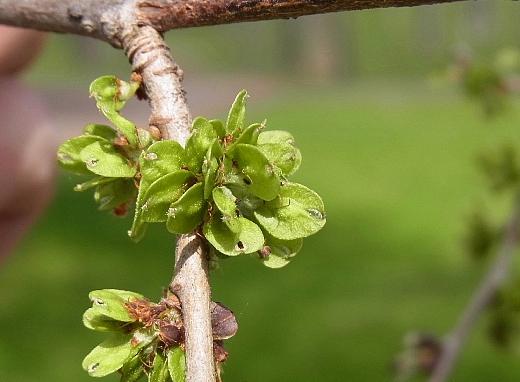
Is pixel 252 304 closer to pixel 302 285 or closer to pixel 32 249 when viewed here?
pixel 302 285

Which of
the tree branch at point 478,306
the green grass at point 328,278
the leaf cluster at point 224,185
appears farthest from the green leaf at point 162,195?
the green grass at point 328,278

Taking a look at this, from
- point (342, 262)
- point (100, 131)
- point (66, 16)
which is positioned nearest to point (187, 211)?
point (100, 131)

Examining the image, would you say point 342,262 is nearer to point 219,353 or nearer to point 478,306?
point 478,306

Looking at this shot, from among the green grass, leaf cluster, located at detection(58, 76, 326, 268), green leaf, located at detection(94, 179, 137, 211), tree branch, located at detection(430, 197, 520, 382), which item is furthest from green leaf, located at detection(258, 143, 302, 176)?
the green grass

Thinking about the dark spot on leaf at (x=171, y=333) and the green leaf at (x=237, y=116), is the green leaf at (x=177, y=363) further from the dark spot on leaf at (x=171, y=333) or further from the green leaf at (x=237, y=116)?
the green leaf at (x=237, y=116)

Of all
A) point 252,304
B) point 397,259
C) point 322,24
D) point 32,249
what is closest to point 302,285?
point 252,304

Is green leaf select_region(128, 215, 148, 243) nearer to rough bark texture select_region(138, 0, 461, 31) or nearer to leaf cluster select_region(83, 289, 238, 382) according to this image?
leaf cluster select_region(83, 289, 238, 382)

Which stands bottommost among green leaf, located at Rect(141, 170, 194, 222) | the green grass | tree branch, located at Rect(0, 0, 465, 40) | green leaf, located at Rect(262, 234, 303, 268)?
green leaf, located at Rect(262, 234, 303, 268)
